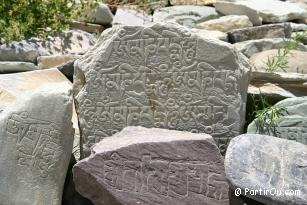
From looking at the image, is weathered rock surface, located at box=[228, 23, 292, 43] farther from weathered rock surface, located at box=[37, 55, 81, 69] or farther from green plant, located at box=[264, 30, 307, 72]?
weathered rock surface, located at box=[37, 55, 81, 69]

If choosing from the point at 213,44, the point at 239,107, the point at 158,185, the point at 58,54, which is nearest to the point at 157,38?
the point at 213,44

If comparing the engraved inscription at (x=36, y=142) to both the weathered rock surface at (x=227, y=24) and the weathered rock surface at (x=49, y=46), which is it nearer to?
the weathered rock surface at (x=49, y=46)

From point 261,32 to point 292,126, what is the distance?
2.31 m

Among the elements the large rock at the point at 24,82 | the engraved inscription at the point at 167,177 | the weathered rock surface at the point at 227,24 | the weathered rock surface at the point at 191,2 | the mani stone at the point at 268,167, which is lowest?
the engraved inscription at the point at 167,177

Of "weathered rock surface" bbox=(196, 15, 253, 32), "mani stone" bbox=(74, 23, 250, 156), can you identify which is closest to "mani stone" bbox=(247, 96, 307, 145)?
"mani stone" bbox=(74, 23, 250, 156)

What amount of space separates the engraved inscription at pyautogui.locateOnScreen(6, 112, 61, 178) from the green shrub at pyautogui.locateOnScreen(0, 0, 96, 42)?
1.98 meters

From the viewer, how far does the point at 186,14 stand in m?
6.62

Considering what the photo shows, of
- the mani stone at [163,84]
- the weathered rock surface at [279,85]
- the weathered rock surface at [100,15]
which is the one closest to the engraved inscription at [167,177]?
the mani stone at [163,84]

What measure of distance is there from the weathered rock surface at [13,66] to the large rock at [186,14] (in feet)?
6.25

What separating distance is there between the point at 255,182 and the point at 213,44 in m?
0.97

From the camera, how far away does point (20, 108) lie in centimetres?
361

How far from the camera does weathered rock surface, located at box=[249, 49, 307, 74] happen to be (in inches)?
187

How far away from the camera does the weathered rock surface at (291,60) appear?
476 cm

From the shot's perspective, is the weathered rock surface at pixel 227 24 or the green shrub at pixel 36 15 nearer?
the green shrub at pixel 36 15
